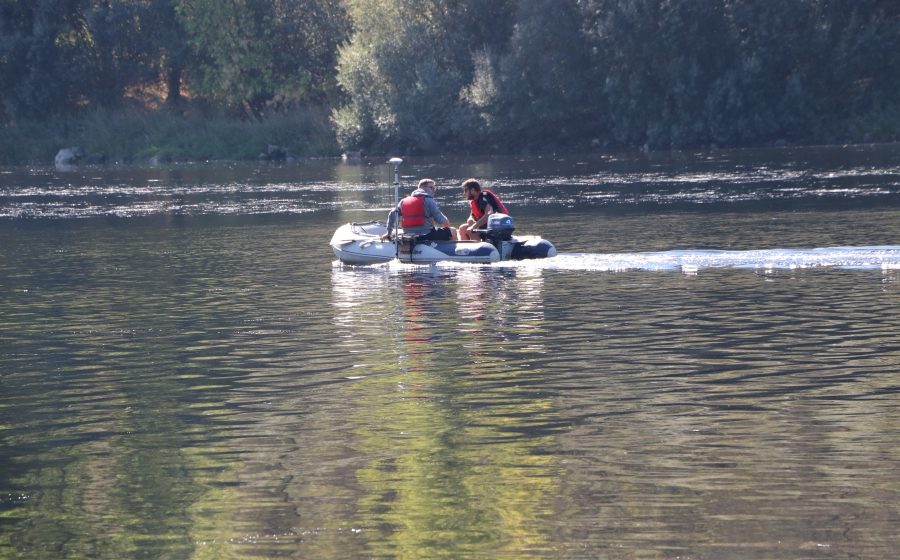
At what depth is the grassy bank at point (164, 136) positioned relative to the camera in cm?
6994

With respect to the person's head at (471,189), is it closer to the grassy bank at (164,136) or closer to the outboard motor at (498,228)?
the outboard motor at (498,228)

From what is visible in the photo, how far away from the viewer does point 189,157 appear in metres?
71.4

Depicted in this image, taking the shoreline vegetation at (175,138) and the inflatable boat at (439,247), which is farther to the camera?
the shoreline vegetation at (175,138)

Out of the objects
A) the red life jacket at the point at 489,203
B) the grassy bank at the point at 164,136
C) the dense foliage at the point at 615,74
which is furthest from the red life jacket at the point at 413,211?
the grassy bank at the point at 164,136

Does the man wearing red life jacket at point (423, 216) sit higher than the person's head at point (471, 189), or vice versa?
the person's head at point (471, 189)

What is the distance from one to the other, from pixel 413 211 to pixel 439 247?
0.74 metres

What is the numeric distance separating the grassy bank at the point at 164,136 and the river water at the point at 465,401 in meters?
42.5

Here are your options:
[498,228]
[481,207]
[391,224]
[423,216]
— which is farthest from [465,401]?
[391,224]

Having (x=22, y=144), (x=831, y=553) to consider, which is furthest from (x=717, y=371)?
(x=22, y=144)

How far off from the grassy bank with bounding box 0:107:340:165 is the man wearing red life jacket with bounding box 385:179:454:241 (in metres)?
45.0

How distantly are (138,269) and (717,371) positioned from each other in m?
14.1

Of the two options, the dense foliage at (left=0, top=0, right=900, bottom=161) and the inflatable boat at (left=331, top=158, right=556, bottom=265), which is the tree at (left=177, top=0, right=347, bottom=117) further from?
the inflatable boat at (left=331, top=158, right=556, bottom=265)

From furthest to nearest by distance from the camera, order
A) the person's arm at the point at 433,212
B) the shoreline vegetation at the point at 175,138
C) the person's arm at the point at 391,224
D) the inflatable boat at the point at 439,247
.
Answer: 1. the shoreline vegetation at the point at 175,138
2. the person's arm at the point at 391,224
3. the person's arm at the point at 433,212
4. the inflatable boat at the point at 439,247

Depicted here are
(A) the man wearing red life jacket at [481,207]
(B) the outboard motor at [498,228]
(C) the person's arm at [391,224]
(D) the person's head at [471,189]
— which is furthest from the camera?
(C) the person's arm at [391,224]
